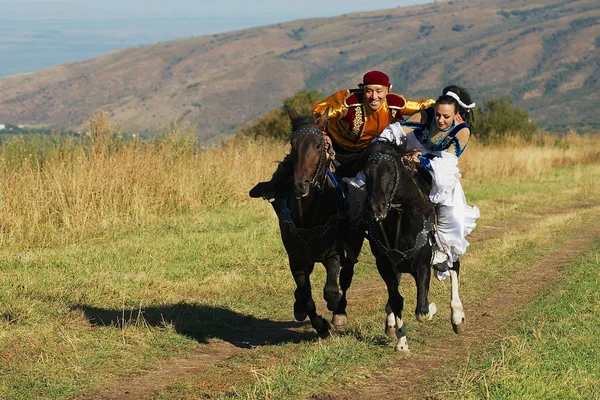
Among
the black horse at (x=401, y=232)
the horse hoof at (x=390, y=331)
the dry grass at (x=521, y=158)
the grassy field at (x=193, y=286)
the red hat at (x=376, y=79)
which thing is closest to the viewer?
the grassy field at (x=193, y=286)

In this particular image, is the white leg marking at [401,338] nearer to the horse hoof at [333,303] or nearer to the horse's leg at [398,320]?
the horse's leg at [398,320]

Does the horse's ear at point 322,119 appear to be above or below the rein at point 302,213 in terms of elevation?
above

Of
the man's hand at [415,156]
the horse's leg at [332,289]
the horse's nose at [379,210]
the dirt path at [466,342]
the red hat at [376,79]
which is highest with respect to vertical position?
the red hat at [376,79]

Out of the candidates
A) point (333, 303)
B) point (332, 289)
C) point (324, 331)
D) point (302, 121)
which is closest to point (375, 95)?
point (302, 121)

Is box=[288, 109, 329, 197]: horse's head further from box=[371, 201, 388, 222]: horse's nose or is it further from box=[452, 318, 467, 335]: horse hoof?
box=[452, 318, 467, 335]: horse hoof

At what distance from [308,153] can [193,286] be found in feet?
11.1

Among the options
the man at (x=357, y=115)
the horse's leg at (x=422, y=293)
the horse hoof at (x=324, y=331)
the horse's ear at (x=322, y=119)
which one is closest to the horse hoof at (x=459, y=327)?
the horse's leg at (x=422, y=293)

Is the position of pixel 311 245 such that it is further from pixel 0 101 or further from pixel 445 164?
pixel 0 101

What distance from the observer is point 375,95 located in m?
7.86

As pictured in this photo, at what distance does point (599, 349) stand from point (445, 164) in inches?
75.7

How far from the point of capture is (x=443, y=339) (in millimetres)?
7430

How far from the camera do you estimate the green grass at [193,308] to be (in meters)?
6.21

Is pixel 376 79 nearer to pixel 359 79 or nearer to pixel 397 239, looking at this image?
pixel 397 239

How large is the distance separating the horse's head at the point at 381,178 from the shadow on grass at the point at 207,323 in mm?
1917
